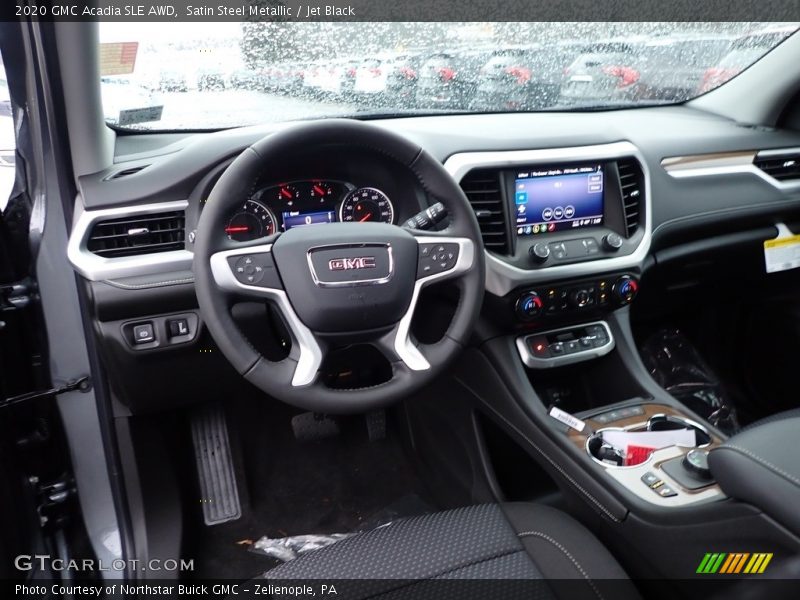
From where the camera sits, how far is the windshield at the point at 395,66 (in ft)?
5.11

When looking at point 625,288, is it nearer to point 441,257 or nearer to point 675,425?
point 675,425

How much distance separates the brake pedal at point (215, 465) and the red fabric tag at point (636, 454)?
1224mm

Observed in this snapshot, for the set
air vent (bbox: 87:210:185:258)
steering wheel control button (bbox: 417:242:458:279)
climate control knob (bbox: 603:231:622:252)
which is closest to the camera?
steering wheel control button (bbox: 417:242:458:279)

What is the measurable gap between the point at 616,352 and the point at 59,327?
1492mm

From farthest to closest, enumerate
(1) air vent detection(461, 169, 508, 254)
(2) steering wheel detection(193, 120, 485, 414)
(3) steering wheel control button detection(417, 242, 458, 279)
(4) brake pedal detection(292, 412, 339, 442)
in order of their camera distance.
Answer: (4) brake pedal detection(292, 412, 339, 442) < (1) air vent detection(461, 169, 508, 254) < (3) steering wheel control button detection(417, 242, 458, 279) < (2) steering wheel detection(193, 120, 485, 414)

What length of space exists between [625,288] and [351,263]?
2.95 feet

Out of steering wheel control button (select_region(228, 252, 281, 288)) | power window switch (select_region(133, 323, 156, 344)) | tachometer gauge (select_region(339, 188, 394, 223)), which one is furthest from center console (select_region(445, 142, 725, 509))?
power window switch (select_region(133, 323, 156, 344))

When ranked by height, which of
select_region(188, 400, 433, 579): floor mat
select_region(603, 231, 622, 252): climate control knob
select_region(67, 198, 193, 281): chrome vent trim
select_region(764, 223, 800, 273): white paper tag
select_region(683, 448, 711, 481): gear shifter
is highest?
select_region(67, 198, 193, 281): chrome vent trim

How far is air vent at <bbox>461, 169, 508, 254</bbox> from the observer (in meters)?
1.66

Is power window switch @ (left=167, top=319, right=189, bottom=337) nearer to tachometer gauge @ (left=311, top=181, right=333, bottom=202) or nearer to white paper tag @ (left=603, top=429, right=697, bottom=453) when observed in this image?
tachometer gauge @ (left=311, top=181, right=333, bottom=202)

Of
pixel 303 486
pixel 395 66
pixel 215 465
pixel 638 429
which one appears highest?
pixel 395 66

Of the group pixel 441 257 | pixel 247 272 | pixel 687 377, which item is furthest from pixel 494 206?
pixel 687 377

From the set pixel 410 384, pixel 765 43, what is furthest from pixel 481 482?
pixel 765 43

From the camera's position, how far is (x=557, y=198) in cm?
175
